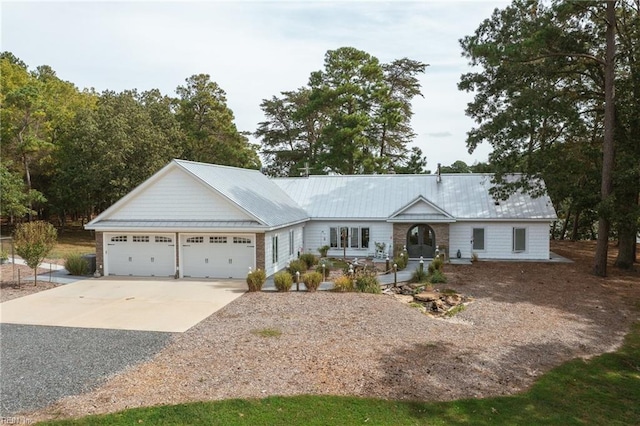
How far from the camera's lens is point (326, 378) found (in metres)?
9.01

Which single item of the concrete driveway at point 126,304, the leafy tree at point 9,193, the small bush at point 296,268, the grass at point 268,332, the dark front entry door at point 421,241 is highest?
the leafy tree at point 9,193

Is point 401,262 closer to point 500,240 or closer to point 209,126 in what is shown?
point 500,240

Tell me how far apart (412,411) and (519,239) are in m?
19.4

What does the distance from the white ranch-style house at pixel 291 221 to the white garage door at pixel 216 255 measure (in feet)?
0.15

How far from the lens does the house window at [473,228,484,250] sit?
25.2 meters

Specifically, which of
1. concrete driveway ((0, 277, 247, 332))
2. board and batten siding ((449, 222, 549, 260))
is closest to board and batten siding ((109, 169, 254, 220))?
concrete driveway ((0, 277, 247, 332))

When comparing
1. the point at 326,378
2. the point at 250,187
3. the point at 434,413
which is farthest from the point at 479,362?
the point at 250,187

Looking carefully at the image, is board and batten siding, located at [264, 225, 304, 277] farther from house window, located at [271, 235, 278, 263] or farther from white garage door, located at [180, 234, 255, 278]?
white garage door, located at [180, 234, 255, 278]

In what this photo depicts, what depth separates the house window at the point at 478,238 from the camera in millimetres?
25156

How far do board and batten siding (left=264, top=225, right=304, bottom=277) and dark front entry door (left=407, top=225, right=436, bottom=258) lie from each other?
6.09 meters

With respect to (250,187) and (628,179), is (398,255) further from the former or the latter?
(628,179)

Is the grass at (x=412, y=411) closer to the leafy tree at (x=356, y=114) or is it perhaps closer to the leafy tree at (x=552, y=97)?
the leafy tree at (x=552, y=97)

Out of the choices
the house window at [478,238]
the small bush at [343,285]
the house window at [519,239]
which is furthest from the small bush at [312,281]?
the house window at [519,239]

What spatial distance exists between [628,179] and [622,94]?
14.3 feet
